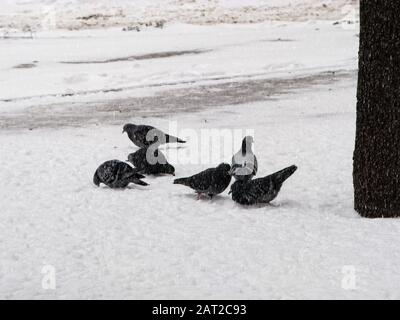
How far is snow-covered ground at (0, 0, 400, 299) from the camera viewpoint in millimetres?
4277

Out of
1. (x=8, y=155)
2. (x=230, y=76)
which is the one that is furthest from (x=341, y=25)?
(x=8, y=155)

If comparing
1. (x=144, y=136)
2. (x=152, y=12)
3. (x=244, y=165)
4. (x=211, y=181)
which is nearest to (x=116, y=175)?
Answer: (x=211, y=181)

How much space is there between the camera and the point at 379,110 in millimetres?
5473

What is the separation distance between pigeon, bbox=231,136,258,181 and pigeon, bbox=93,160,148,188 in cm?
109

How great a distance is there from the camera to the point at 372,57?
5477mm

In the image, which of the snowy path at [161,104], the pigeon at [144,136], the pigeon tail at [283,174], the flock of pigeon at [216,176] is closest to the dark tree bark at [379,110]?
the pigeon tail at [283,174]

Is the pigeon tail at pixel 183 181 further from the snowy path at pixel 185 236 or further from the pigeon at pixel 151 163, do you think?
the pigeon at pixel 151 163

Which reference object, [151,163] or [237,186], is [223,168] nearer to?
[237,186]

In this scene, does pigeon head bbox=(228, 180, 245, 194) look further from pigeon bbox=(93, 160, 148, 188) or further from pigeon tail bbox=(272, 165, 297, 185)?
pigeon bbox=(93, 160, 148, 188)

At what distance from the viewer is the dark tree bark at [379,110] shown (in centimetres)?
538

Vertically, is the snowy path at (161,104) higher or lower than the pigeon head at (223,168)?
lower

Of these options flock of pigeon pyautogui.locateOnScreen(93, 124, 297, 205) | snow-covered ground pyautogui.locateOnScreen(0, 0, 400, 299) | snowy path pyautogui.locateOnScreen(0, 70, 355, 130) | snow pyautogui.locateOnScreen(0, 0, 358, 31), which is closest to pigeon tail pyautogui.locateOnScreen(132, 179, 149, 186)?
flock of pigeon pyautogui.locateOnScreen(93, 124, 297, 205)

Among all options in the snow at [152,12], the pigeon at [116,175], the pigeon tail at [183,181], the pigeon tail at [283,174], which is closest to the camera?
the pigeon tail at [283,174]

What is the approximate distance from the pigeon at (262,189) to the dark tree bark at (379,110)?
0.74 m
